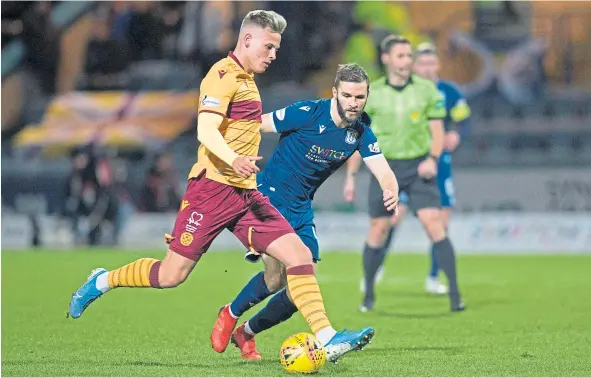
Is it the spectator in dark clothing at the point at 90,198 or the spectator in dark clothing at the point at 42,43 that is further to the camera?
the spectator in dark clothing at the point at 42,43

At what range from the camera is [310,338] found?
682 centimetres

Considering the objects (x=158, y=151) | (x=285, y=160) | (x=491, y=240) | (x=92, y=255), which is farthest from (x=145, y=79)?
(x=285, y=160)

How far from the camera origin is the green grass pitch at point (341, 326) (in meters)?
7.15

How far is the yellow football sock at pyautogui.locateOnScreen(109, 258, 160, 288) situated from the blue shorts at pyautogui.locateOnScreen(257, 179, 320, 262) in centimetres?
91

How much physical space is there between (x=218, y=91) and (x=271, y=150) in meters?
16.9

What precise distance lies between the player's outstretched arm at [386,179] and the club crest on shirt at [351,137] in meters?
0.16

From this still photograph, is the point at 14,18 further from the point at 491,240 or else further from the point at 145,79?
the point at 491,240

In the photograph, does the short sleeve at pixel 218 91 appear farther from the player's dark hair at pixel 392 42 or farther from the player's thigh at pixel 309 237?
the player's dark hair at pixel 392 42

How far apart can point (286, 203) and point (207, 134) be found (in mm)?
1129

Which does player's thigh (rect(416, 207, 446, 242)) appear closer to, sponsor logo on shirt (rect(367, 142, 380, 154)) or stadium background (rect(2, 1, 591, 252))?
sponsor logo on shirt (rect(367, 142, 380, 154))

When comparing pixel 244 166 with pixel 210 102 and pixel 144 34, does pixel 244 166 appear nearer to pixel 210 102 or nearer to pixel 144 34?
pixel 210 102

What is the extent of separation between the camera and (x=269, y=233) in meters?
7.13

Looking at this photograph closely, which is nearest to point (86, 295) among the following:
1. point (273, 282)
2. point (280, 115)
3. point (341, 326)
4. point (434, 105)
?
point (273, 282)

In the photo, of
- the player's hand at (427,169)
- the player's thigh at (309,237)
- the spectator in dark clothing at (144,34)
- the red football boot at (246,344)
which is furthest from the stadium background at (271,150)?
the player's thigh at (309,237)
